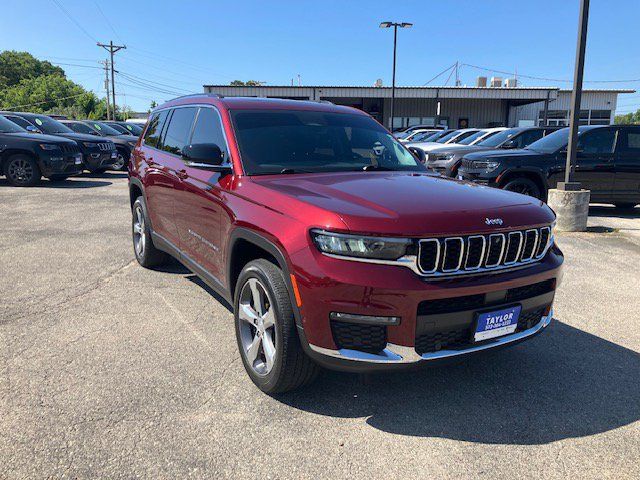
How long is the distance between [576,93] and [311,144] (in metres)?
6.63

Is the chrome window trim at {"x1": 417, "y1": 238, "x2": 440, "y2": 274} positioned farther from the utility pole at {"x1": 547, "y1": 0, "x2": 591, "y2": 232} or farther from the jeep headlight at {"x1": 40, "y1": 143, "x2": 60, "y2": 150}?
the jeep headlight at {"x1": 40, "y1": 143, "x2": 60, "y2": 150}

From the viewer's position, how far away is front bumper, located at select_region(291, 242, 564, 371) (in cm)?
252

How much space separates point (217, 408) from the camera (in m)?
2.98

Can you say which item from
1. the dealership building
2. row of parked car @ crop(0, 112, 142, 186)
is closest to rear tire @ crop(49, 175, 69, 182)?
row of parked car @ crop(0, 112, 142, 186)

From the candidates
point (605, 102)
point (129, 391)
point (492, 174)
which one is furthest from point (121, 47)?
point (129, 391)

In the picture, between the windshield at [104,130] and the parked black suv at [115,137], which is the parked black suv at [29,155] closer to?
the parked black suv at [115,137]

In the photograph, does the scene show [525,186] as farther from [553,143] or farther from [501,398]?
[501,398]

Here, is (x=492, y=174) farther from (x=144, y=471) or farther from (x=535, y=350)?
(x=144, y=471)

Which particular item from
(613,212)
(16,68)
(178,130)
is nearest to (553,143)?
(613,212)

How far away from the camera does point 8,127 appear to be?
42.9 feet

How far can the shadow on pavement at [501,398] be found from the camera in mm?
2826

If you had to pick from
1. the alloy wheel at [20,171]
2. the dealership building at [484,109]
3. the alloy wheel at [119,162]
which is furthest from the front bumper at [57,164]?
the dealership building at [484,109]

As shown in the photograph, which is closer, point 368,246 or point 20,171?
point 368,246

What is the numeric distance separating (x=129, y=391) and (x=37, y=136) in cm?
1218
